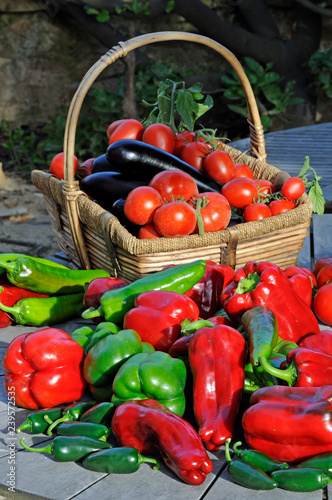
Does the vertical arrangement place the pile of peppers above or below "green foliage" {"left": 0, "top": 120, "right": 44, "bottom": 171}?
above

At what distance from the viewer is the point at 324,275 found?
216 centimetres

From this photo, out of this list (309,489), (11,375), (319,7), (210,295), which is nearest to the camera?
(309,489)

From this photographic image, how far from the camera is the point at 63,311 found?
216cm

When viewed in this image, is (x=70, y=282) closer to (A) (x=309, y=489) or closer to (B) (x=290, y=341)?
(B) (x=290, y=341)

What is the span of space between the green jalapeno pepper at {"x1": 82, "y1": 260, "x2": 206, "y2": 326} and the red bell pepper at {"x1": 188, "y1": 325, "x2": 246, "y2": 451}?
0.34m

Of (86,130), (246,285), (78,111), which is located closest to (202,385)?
(246,285)

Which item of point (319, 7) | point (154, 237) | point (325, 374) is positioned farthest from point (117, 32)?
point (325, 374)

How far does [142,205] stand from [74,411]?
0.91 metres

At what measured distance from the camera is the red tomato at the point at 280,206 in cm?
242

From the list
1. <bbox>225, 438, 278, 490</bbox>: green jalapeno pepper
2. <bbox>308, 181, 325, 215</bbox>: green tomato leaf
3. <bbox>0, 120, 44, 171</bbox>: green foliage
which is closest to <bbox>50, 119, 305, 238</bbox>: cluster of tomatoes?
<bbox>308, 181, 325, 215</bbox>: green tomato leaf

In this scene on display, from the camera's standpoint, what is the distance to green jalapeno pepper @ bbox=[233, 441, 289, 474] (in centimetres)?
131

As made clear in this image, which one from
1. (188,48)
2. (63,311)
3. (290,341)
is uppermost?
(188,48)

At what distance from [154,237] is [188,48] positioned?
5.10 m

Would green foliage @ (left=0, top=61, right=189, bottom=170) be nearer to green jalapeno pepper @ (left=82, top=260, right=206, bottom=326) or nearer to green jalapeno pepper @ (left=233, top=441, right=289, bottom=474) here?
green jalapeno pepper @ (left=82, top=260, right=206, bottom=326)
